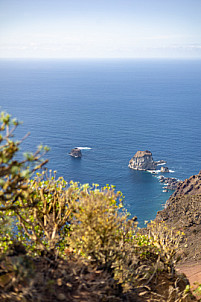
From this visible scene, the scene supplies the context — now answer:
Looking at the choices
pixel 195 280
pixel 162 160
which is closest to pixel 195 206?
pixel 195 280

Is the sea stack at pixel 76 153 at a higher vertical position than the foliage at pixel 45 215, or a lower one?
higher

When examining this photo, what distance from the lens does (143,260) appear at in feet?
54.1

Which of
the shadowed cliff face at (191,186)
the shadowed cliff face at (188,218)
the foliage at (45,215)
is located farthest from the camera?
the shadowed cliff face at (191,186)

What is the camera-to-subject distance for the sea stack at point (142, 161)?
119 meters

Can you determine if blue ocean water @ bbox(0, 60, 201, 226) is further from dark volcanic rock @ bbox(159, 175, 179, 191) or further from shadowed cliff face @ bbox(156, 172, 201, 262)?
shadowed cliff face @ bbox(156, 172, 201, 262)

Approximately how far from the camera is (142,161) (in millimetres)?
119750

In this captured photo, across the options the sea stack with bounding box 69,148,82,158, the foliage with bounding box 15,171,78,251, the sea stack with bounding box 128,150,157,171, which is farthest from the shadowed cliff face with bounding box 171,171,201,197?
the foliage with bounding box 15,171,78,251

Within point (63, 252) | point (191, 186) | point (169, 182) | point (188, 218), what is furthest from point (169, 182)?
point (63, 252)

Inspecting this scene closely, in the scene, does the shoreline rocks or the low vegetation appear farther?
the shoreline rocks

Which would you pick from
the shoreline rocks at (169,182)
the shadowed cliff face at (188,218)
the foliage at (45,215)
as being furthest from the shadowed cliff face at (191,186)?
the foliage at (45,215)

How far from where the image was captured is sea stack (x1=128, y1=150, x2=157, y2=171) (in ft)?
391

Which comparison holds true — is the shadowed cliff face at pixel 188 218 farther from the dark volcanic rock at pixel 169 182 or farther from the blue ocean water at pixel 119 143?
the dark volcanic rock at pixel 169 182

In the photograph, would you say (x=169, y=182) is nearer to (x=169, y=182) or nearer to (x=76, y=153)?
(x=169, y=182)

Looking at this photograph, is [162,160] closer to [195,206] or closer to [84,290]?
[195,206]
